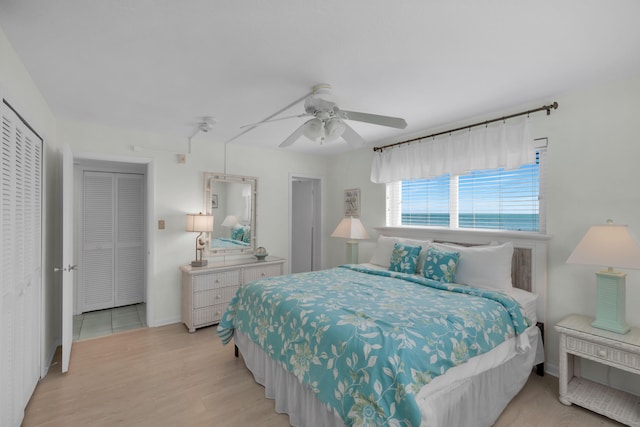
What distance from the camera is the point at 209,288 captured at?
3.86 m

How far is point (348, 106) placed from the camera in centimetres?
290

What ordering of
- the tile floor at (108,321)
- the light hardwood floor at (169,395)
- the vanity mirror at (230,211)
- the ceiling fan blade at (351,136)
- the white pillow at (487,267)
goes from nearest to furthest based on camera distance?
the light hardwood floor at (169,395) < the ceiling fan blade at (351,136) < the white pillow at (487,267) < the tile floor at (108,321) < the vanity mirror at (230,211)

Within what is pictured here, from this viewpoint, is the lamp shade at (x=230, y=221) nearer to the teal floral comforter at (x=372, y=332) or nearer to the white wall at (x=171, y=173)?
the white wall at (x=171, y=173)

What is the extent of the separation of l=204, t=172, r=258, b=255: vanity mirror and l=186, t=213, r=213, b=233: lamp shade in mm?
350

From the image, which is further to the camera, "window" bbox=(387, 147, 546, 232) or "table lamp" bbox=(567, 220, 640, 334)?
"window" bbox=(387, 147, 546, 232)

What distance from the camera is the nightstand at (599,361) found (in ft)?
6.75

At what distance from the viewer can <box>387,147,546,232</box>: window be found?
117 inches

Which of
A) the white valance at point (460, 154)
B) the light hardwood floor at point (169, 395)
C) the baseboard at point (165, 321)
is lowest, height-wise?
the light hardwood floor at point (169, 395)

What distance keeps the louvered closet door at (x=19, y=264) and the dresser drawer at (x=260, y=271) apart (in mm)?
2070

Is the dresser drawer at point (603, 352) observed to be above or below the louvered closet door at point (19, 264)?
below

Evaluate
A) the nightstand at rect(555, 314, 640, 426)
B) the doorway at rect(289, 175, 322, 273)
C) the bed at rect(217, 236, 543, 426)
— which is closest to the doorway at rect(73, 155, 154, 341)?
the bed at rect(217, 236, 543, 426)

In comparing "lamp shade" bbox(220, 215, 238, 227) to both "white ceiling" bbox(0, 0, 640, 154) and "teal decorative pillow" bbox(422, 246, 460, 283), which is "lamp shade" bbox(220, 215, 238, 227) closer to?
"white ceiling" bbox(0, 0, 640, 154)

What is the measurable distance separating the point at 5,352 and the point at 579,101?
14.3ft

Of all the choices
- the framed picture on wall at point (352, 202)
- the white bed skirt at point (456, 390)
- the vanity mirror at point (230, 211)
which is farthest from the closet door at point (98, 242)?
the framed picture on wall at point (352, 202)
